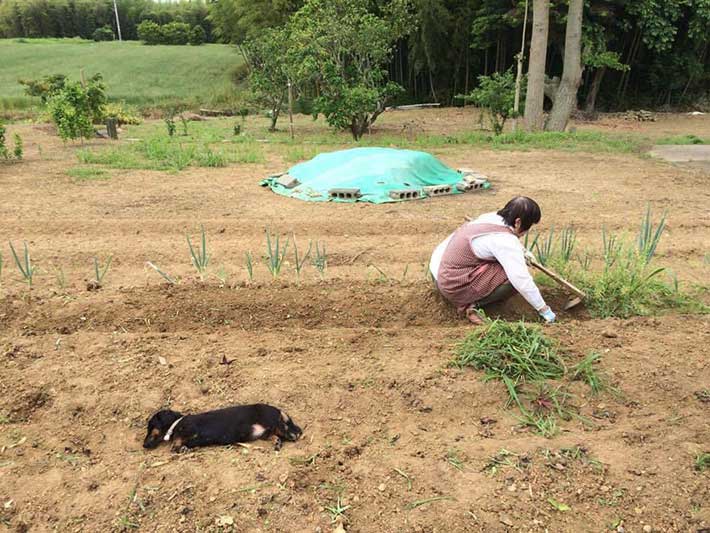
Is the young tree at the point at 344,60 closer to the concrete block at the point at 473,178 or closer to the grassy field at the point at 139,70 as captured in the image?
the concrete block at the point at 473,178

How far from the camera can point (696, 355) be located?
279 centimetres

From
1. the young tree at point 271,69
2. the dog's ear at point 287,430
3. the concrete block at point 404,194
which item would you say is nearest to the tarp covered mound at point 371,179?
the concrete block at point 404,194

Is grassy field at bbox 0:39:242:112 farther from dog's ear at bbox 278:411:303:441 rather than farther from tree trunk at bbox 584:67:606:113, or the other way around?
dog's ear at bbox 278:411:303:441

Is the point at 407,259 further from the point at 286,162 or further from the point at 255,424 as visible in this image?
the point at 286,162

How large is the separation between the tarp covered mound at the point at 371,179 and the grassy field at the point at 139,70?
15.1m

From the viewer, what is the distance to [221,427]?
222 centimetres

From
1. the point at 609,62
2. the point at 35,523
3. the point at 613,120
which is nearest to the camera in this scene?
the point at 35,523

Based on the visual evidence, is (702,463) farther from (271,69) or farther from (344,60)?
(271,69)

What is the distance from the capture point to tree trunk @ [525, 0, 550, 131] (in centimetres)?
1059

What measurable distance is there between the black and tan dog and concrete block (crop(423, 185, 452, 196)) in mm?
4369

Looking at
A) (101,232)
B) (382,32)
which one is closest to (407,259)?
(101,232)

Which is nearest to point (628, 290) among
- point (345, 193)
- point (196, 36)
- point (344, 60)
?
point (345, 193)

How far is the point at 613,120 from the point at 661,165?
807cm

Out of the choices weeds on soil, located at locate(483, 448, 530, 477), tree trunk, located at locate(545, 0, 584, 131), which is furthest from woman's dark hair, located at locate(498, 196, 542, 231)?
tree trunk, located at locate(545, 0, 584, 131)
